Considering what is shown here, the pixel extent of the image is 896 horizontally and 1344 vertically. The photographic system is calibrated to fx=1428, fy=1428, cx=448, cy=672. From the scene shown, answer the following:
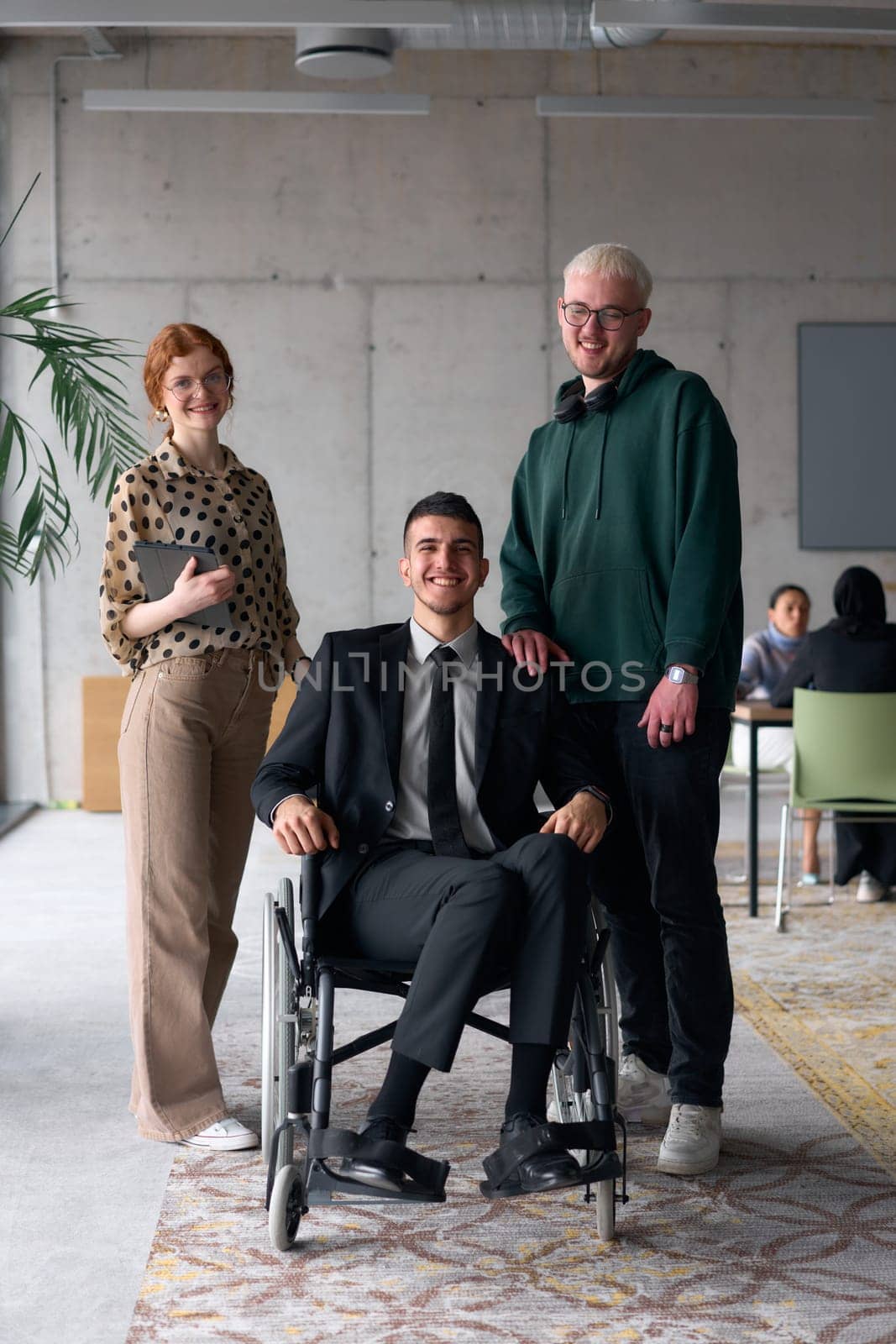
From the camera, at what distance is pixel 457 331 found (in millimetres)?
8117

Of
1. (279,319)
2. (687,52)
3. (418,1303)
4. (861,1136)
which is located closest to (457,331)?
(279,319)

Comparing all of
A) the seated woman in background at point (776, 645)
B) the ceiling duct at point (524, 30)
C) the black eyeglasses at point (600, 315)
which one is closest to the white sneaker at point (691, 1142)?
the black eyeglasses at point (600, 315)

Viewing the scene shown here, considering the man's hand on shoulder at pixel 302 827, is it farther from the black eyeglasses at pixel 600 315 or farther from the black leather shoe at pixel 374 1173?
the black eyeglasses at pixel 600 315

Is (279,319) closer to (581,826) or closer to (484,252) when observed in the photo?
(484,252)

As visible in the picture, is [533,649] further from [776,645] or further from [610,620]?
[776,645]

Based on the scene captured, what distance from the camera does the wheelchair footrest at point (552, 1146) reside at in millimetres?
2211

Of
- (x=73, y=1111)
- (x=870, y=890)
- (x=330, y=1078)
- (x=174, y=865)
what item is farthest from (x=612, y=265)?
(x=870, y=890)

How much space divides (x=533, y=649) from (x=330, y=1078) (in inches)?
35.6

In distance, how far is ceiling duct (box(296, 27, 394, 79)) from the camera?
6.30 m

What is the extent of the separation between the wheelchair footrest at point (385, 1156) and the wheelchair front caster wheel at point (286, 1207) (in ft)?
0.50

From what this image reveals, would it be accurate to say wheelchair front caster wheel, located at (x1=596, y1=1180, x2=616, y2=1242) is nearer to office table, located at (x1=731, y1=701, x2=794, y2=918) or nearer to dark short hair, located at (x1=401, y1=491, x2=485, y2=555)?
dark short hair, located at (x1=401, y1=491, x2=485, y2=555)

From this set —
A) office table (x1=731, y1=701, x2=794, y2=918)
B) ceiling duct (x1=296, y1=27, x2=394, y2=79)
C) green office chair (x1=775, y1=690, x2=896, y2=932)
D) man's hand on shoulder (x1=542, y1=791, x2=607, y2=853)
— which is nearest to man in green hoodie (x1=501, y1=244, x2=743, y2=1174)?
man's hand on shoulder (x1=542, y1=791, x2=607, y2=853)

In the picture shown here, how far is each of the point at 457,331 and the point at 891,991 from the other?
5044mm

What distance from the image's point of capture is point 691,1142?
2.76 metres
